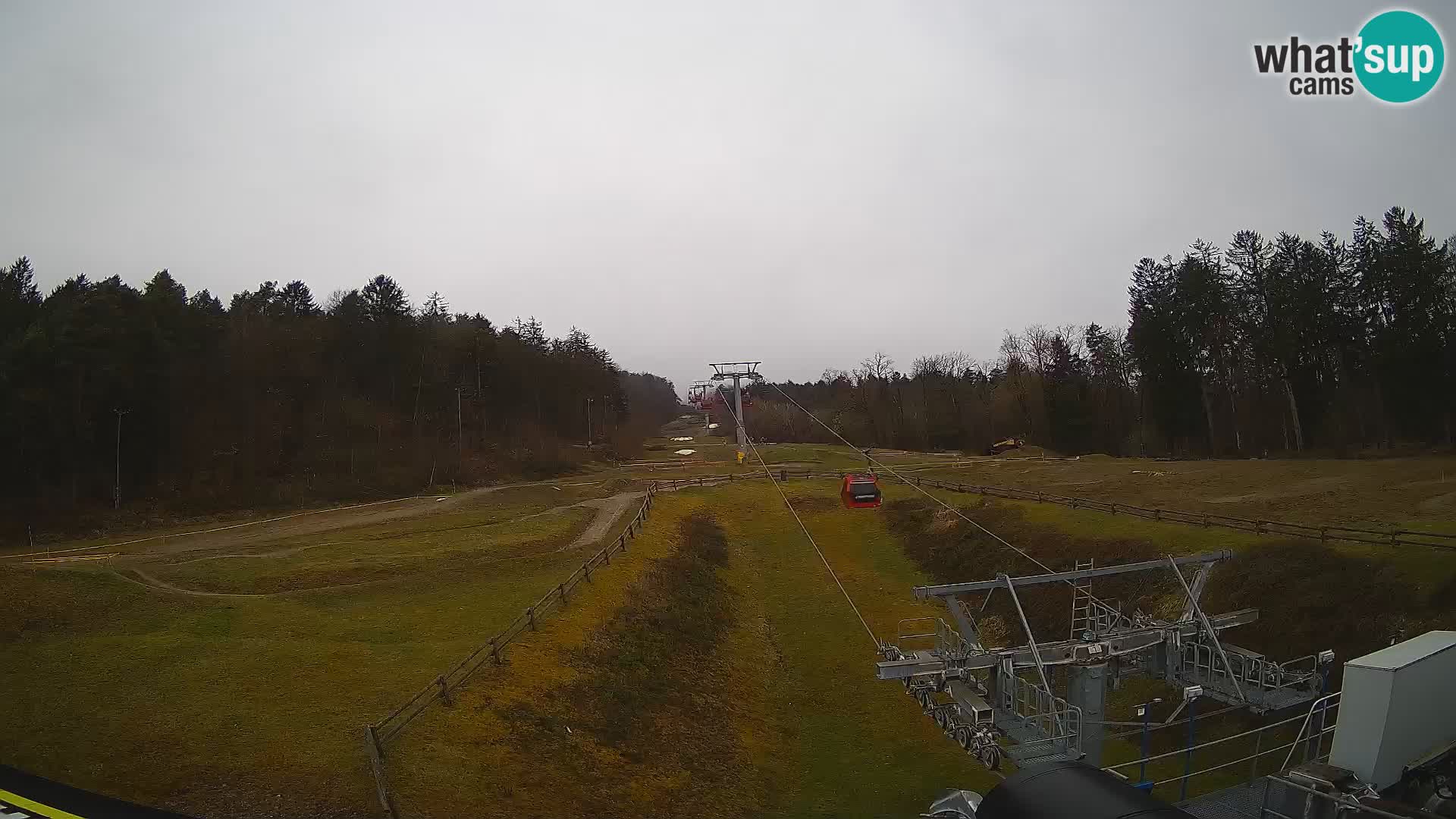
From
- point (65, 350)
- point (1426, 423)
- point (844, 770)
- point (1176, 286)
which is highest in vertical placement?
point (1176, 286)

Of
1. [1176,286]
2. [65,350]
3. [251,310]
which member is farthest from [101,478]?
[1176,286]

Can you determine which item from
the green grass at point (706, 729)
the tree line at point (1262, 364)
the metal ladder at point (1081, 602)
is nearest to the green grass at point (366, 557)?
the green grass at point (706, 729)

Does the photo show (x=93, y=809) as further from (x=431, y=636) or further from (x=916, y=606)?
(x=916, y=606)

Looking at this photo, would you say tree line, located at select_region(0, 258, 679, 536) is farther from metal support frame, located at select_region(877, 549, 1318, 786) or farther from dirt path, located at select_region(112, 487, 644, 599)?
metal support frame, located at select_region(877, 549, 1318, 786)

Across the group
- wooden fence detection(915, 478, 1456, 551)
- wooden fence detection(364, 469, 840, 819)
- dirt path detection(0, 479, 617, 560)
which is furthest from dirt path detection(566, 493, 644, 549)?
wooden fence detection(915, 478, 1456, 551)

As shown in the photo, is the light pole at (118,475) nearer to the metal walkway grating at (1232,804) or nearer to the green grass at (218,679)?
the green grass at (218,679)

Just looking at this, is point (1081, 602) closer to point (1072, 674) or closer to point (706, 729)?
point (1072, 674)
